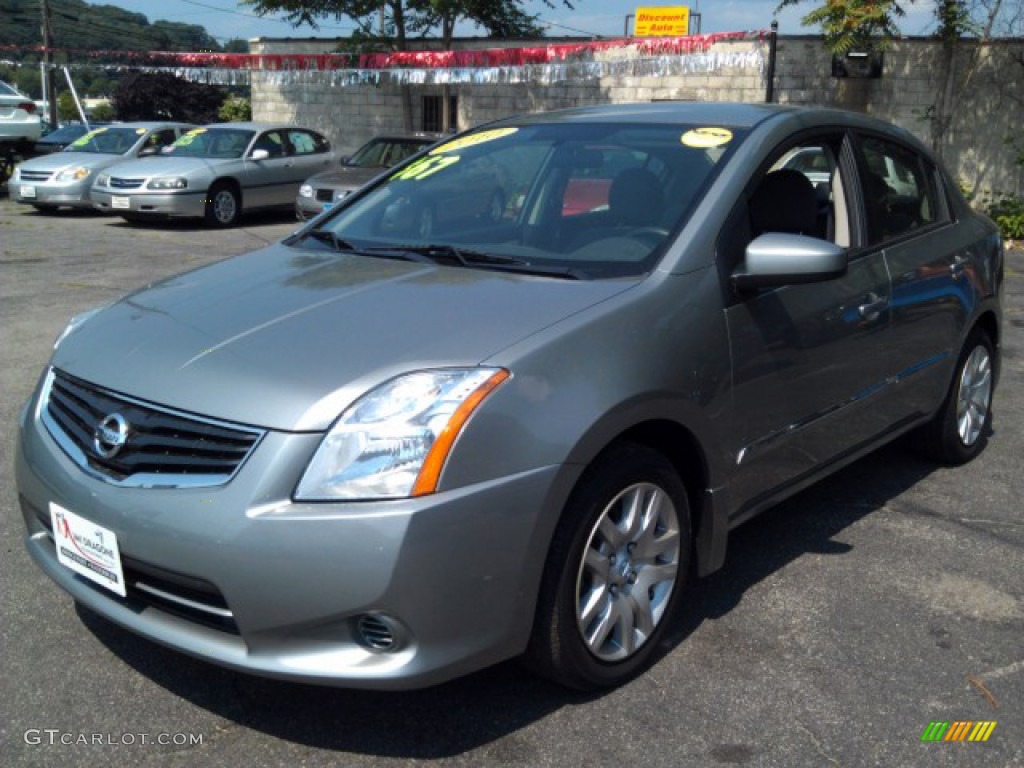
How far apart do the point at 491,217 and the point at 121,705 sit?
6.52ft

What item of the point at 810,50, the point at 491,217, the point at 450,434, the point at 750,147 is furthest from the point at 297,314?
the point at 810,50

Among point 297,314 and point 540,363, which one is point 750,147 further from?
point 297,314

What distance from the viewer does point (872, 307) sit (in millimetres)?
4066

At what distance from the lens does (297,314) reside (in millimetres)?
3119

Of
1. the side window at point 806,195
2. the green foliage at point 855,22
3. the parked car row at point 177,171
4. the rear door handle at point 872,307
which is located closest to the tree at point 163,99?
the parked car row at point 177,171

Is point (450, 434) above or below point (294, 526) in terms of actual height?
above

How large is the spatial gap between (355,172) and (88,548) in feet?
39.7

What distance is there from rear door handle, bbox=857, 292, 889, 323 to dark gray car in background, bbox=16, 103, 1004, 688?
0.04ft

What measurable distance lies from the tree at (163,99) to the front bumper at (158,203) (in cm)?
2143

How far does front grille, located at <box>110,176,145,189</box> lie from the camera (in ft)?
48.9

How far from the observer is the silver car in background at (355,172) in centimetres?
1400

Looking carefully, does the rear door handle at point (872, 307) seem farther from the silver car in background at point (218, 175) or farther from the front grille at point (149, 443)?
the silver car in background at point (218, 175)

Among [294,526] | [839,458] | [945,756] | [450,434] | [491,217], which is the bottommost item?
[945,756]

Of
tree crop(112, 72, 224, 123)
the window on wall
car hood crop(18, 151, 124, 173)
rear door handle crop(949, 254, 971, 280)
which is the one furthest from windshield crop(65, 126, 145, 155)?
tree crop(112, 72, 224, 123)
